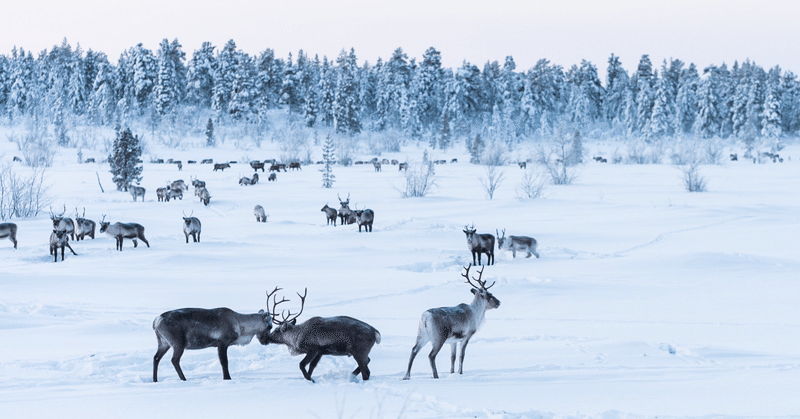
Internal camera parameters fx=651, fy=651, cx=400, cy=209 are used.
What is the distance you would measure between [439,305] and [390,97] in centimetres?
8164

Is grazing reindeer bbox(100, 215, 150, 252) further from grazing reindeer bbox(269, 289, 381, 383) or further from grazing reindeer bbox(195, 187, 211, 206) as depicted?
grazing reindeer bbox(269, 289, 381, 383)

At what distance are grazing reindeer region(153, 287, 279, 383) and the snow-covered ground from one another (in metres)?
0.30

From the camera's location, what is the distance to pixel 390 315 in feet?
35.9

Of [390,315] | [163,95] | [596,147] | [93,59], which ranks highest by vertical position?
[93,59]

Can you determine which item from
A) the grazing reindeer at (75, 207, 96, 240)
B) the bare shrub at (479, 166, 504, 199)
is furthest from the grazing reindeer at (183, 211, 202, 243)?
the bare shrub at (479, 166, 504, 199)

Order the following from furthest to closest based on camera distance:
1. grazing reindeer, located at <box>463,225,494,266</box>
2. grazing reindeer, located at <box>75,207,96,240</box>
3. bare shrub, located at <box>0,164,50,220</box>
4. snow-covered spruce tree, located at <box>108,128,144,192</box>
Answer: snow-covered spruce tree, located at <box>108,128,144,192</box> → bare shrub, located at <box>0,164,50,220</box> → grazing reindeer, located at <box>75,207,96,240</box> → grazing reindeer, located at <box>463,225,494,266</box>

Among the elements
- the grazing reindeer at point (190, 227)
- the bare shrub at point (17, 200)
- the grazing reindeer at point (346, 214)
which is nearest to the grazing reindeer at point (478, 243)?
the grazing reindeer at point (190, 227)

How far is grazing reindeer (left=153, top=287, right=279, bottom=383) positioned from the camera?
621 centimetres

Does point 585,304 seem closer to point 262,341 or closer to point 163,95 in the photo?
point 262,341

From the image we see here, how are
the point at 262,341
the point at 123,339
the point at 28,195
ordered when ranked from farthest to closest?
the point at 28,195, the point at 123,339, the point at 262,341

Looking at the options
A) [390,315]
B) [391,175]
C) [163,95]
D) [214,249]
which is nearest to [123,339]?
[390,315]

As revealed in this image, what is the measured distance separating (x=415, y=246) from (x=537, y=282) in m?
6.65

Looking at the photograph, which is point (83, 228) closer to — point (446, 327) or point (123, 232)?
point (123, 232)

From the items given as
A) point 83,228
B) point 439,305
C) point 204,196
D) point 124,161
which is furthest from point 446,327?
point 124,161
